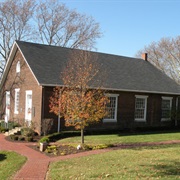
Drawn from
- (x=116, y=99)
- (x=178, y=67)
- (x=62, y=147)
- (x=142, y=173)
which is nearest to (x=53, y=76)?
(x=116, y=99)

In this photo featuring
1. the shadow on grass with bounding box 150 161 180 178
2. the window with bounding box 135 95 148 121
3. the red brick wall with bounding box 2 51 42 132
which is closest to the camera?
the shadow on grass with bounding box 150 161 180 178

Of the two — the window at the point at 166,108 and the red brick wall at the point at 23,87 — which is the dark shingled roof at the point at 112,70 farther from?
the red brick wall at the point at 23,87

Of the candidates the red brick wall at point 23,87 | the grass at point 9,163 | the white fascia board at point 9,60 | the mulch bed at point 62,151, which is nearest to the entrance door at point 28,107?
the red brick wall at point 23,87

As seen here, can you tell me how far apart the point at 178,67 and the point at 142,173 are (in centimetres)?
4234

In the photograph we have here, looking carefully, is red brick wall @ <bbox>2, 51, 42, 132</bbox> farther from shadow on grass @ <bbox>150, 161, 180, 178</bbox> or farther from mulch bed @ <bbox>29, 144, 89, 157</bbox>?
shadow on grass @ <bbox>150, 161, 180, 178</bbox>

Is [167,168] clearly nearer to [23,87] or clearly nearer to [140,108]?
[140,108]

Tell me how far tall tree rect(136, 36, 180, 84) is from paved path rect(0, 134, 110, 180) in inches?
1470

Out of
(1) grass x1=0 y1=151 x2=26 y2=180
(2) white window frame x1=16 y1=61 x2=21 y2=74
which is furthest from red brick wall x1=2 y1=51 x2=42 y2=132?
(1) grass x1=0 y1=151 x2=26 y2=180

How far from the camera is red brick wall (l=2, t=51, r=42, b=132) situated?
66.9 ft

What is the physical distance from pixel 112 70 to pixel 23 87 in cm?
766

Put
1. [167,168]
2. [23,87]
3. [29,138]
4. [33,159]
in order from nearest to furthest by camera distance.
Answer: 1. [167,168]
2. [33,159]
3. [29,138]
4. [23,87]

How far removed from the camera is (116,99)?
22.6m

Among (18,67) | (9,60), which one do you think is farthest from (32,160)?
(9,60)

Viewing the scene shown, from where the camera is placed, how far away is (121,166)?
991cm
